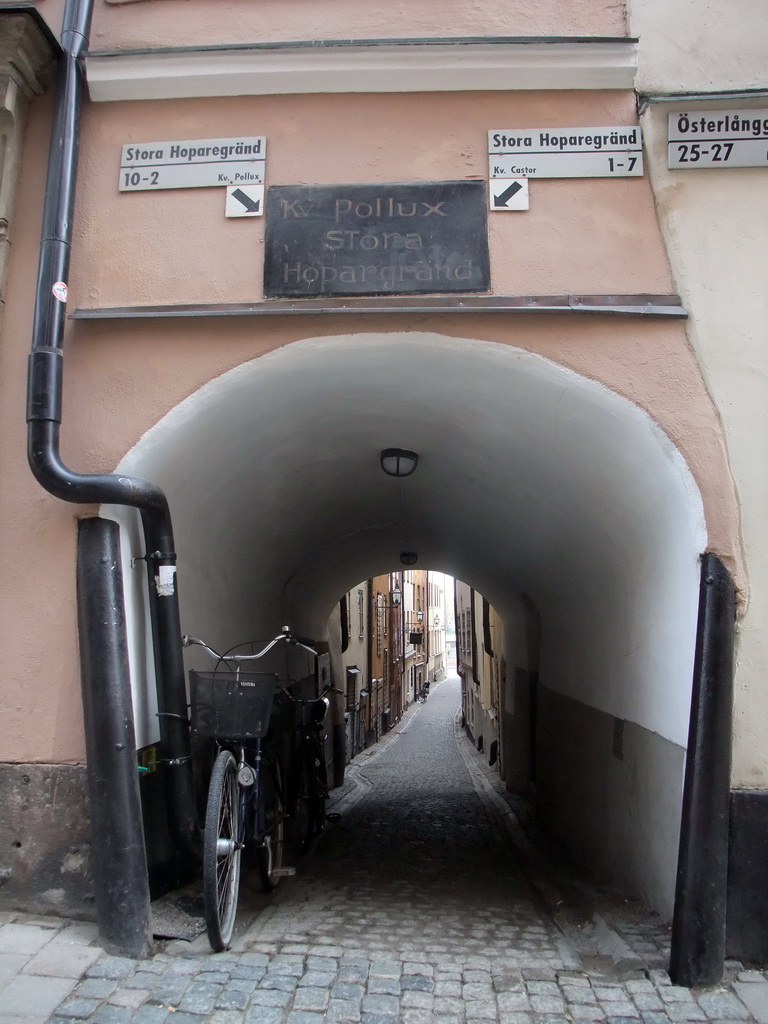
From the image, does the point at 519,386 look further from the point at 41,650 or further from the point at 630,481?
the point at 41,650

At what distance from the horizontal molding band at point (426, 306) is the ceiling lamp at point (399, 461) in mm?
2231

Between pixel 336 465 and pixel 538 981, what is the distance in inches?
166

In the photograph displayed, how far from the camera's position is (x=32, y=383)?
13.4 feet

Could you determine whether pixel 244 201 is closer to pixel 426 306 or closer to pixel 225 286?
pixel 225 286

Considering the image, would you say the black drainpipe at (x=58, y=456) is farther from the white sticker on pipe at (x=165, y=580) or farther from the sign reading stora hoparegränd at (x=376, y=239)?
the sign reading stora hoparegränd at (x=376, y=239)

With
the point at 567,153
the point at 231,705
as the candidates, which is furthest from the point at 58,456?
the point at 567,153

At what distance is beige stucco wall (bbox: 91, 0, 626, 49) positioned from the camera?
15.0 ft

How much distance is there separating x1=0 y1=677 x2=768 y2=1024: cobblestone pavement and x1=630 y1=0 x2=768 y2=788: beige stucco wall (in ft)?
3.60

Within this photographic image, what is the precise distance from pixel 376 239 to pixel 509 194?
80 cm

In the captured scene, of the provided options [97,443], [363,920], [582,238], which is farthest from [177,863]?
[582,238]

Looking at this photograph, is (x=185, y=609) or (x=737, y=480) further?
(x=185, y=609)

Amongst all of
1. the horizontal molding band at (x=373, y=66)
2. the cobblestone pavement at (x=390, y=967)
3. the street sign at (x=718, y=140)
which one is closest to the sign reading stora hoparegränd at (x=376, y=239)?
the horizontal molding band at (x=373, y=66)

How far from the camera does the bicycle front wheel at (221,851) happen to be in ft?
12.0

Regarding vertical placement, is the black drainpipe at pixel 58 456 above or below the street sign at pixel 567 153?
below
